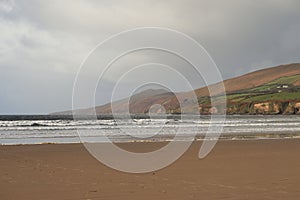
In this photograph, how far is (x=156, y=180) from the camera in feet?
38.4

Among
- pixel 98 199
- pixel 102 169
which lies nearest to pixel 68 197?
pixel 98 199

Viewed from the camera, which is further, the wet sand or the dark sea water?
the dark sea water

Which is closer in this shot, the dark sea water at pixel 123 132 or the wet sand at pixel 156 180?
the wet sand at pixel 156 180

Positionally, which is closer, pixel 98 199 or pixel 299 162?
pixel 98 199

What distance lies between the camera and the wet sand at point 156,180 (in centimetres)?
956

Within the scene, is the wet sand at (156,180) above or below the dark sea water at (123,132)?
below

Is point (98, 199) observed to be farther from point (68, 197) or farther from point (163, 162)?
point (163, 162)

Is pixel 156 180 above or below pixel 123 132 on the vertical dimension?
below

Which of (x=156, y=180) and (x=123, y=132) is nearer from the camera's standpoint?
(x=156, y=180)

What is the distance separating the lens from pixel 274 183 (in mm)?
11188

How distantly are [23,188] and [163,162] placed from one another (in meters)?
7.25

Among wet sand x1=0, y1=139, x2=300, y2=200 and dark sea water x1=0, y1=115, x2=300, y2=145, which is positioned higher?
dark sea water x1=0, y1=115, x2=300, y2=145

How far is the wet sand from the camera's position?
9.56 m

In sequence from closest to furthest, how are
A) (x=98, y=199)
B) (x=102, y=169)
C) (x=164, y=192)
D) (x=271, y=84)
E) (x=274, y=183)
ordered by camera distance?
(x=98, y=199)
(x=164, y=192)
(x=274, y=183)
(x=102, y=169)
(x=271, y=84)
